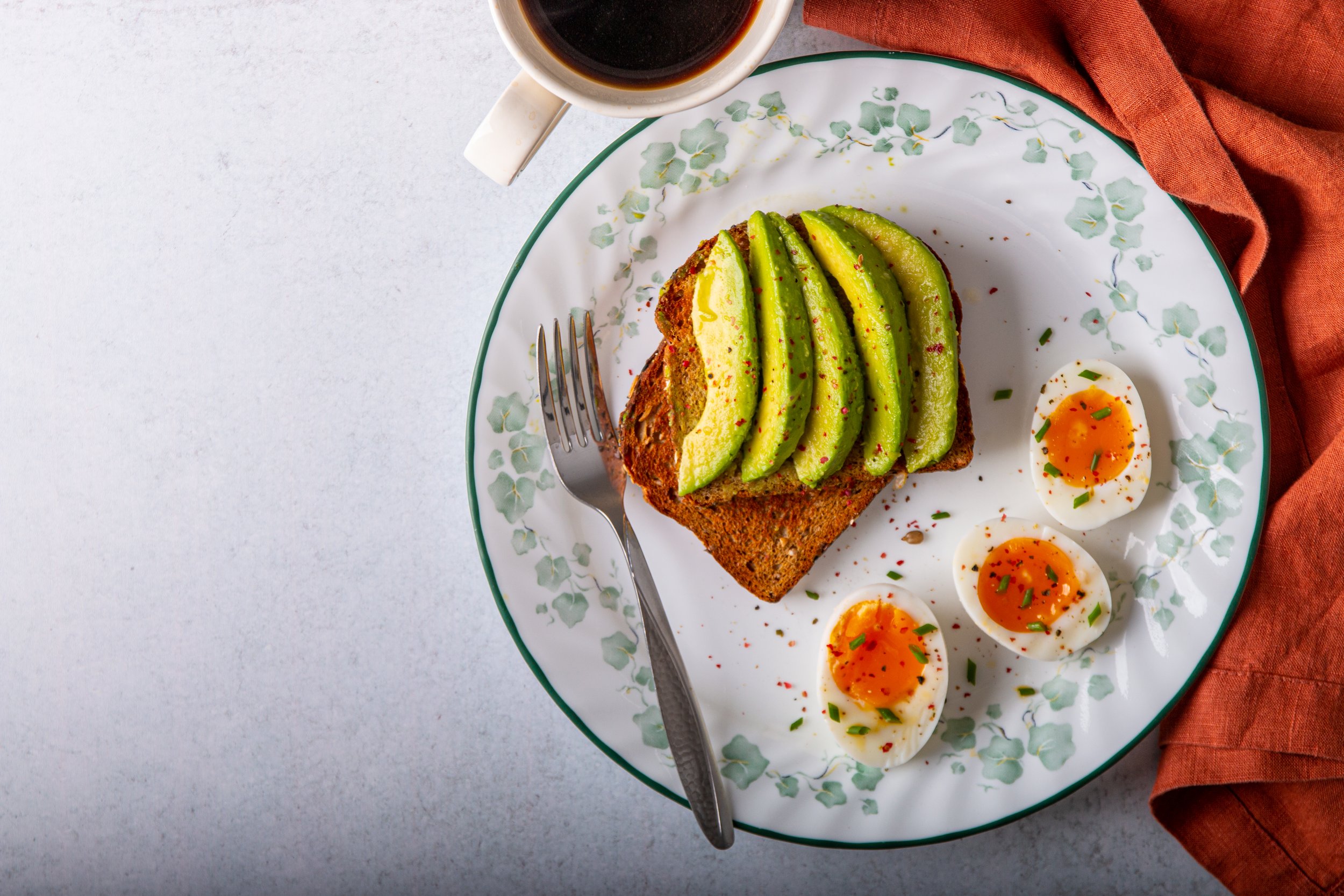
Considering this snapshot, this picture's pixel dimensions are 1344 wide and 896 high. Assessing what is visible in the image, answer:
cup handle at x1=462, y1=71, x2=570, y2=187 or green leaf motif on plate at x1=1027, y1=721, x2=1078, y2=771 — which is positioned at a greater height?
cup handle at x1=462, y1=71, x2=570, y2=187

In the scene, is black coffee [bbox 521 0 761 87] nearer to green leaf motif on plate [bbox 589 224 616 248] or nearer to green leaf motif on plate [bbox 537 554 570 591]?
green leaf motif on plate [bbox 589 224 616 248]

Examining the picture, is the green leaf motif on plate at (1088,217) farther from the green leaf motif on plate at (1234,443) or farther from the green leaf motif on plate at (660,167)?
the green leaf motif on plate at (660,167)

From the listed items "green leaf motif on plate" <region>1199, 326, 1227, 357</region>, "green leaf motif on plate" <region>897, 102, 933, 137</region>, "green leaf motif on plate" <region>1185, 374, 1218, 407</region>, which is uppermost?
"green leaf motif on plate" <region>897, 102, 933, 137</region>

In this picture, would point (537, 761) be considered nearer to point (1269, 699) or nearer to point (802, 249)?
point (802, 249)

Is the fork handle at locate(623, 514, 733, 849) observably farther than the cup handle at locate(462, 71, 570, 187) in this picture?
Result: Yes

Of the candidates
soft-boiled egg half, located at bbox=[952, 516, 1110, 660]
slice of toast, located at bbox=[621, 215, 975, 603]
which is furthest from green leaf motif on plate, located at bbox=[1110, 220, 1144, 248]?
soft-boiled egg half, located at bbox=[952, 516, 1110, 660]

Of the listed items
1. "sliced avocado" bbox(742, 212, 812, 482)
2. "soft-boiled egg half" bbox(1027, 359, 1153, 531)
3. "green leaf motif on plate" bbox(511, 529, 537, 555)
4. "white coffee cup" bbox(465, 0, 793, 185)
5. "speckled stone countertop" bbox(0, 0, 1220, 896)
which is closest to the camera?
Answer: "white coffee cup" bbox(465, 0, 793, 185)

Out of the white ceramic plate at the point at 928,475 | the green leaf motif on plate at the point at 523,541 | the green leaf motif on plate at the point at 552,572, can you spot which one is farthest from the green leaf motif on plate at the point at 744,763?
the green leaf motif on plate at the point at 523,541
